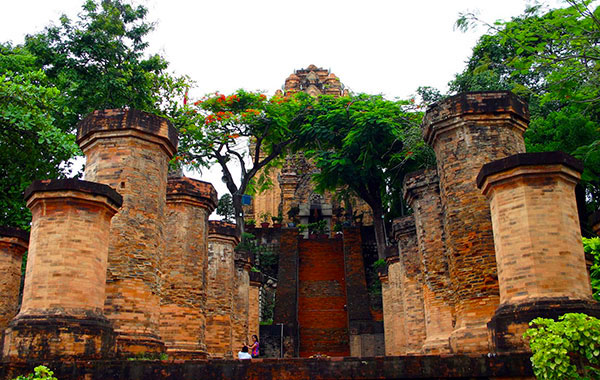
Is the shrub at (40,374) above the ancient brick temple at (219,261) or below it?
below

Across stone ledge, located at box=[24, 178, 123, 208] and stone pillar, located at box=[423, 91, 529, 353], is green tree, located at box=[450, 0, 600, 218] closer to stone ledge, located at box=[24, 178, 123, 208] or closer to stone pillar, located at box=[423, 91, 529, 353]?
stone pillar, located at box=[423, 91, 529, 353]

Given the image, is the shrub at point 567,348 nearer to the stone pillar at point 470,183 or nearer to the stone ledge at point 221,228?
the stone pillar at point 470,183

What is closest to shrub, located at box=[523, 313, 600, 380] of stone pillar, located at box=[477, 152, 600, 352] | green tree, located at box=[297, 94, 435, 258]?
stone pillar, located at box=[477, 152, 600, 352]

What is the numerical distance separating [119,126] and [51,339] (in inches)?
161

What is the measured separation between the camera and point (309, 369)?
794 cm

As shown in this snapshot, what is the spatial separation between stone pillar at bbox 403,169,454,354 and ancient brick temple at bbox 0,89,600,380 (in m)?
0.03

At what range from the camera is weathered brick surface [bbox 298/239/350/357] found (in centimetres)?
2475

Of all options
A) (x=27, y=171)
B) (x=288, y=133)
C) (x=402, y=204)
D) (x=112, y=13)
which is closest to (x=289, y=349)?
(x=402, y=204)

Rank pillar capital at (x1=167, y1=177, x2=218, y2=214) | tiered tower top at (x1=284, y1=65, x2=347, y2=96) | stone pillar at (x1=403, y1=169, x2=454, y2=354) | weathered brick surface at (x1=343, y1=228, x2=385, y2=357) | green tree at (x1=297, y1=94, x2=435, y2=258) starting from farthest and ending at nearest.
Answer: tiered tower top at (x1=284, y1=65, x2=347, y2=96) → green tree at (x1=297, y1=94, x2=435, y2=258) → weathered brick surface at (x1=343, y1=228, x2=385, y2=357) → pillar capital at (x1=167, y1=177, x2=218, y2=214) → stone pillar at (x1=403, y1=169, x2=454, y2=354)

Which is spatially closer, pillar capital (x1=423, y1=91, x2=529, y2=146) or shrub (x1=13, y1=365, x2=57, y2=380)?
shrub (x1=13, y1=365, x2=57, y2=380)

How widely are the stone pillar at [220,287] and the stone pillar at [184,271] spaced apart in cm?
259

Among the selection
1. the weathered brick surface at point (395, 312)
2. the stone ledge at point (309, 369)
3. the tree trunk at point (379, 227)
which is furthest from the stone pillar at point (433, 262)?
the tree trunk at point (379, 227)

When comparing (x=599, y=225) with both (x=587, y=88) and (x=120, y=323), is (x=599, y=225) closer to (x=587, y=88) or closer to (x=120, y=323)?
(x=587, y=88)

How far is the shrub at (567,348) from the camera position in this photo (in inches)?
275
